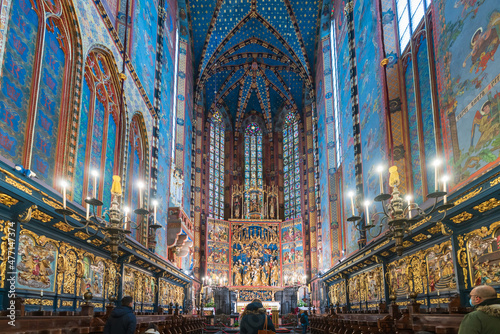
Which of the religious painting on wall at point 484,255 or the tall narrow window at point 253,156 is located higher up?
the tall narrow window at point 253,156

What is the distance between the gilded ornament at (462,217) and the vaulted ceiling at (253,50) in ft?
70.7

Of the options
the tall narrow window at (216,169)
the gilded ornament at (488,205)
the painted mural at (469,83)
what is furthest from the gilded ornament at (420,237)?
the tall narrow window at (216,169)

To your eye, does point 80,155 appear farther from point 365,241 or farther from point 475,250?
point 365,241

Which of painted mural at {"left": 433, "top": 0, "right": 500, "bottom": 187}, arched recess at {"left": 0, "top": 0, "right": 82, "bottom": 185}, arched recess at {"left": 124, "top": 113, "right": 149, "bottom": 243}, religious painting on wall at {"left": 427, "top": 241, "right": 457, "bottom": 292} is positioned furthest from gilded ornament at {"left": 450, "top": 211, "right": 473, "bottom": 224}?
arched recess at {"left": 124, "top": 113, "right": 149, "bottom": 243}

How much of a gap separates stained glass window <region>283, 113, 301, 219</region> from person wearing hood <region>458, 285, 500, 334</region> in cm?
2962

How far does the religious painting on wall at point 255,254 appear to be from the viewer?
3095 centimetres

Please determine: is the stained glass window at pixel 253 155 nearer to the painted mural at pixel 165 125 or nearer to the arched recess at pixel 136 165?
the painted mural at pixel 165 125

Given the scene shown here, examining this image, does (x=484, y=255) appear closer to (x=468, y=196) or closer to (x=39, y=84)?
(x=468, y=196)

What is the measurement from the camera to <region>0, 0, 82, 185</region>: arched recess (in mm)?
7090

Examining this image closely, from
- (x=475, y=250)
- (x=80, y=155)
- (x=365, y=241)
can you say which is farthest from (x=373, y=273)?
(x=80, y=155)

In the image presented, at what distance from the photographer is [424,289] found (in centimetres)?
1025

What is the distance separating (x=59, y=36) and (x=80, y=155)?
2681mm

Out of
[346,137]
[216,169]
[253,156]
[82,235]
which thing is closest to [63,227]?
[82,235]

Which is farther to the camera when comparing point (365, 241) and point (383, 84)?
point (365, 241)
